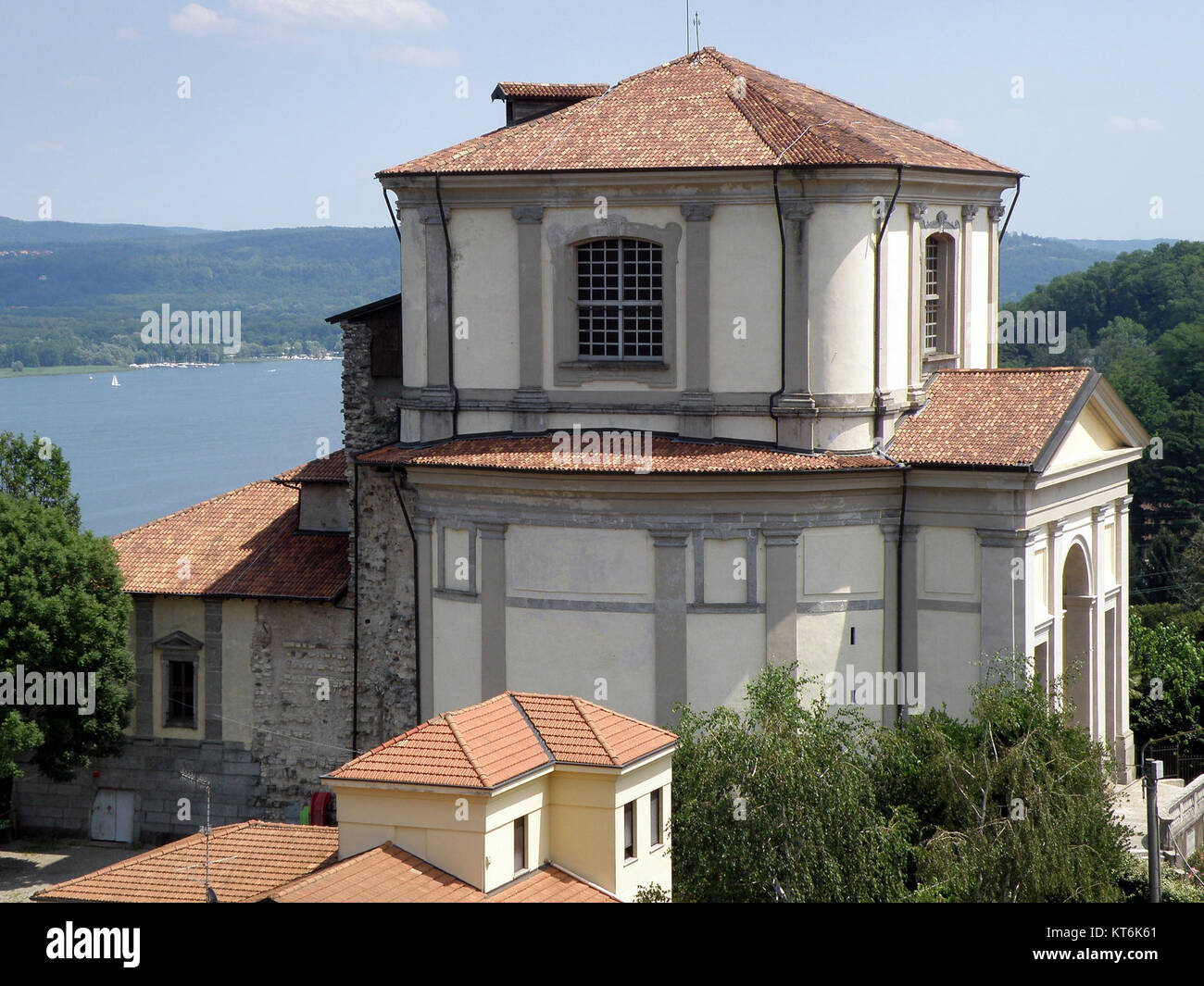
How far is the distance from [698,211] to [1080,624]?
10673mm

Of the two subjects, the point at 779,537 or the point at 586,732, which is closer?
the point at 586,732

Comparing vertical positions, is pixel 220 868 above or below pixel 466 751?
below

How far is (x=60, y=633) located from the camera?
33.6m

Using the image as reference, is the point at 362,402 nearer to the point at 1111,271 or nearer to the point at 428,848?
the point at 428,848

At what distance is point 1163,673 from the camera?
39.9 metres

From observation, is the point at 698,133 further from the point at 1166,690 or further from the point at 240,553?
the point at 1166,690

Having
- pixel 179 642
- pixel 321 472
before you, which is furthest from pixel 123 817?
pixel 321 472

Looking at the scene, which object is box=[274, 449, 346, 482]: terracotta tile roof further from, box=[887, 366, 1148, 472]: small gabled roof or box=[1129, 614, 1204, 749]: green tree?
box=[1129, 614, 1204, 749]: green tree

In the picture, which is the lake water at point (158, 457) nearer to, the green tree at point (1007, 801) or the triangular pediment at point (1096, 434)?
the triangular pediment at point (1096, 434)

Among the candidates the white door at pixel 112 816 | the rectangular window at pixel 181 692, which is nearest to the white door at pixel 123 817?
the white door at pixel 112 816

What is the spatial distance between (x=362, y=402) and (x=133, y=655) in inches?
287

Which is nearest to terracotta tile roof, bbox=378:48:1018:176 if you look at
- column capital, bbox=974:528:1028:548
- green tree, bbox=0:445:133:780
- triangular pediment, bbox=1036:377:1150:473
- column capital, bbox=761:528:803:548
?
triangular pediment, bbox=1036:377:1150:473

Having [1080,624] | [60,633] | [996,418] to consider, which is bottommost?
[60,633]
